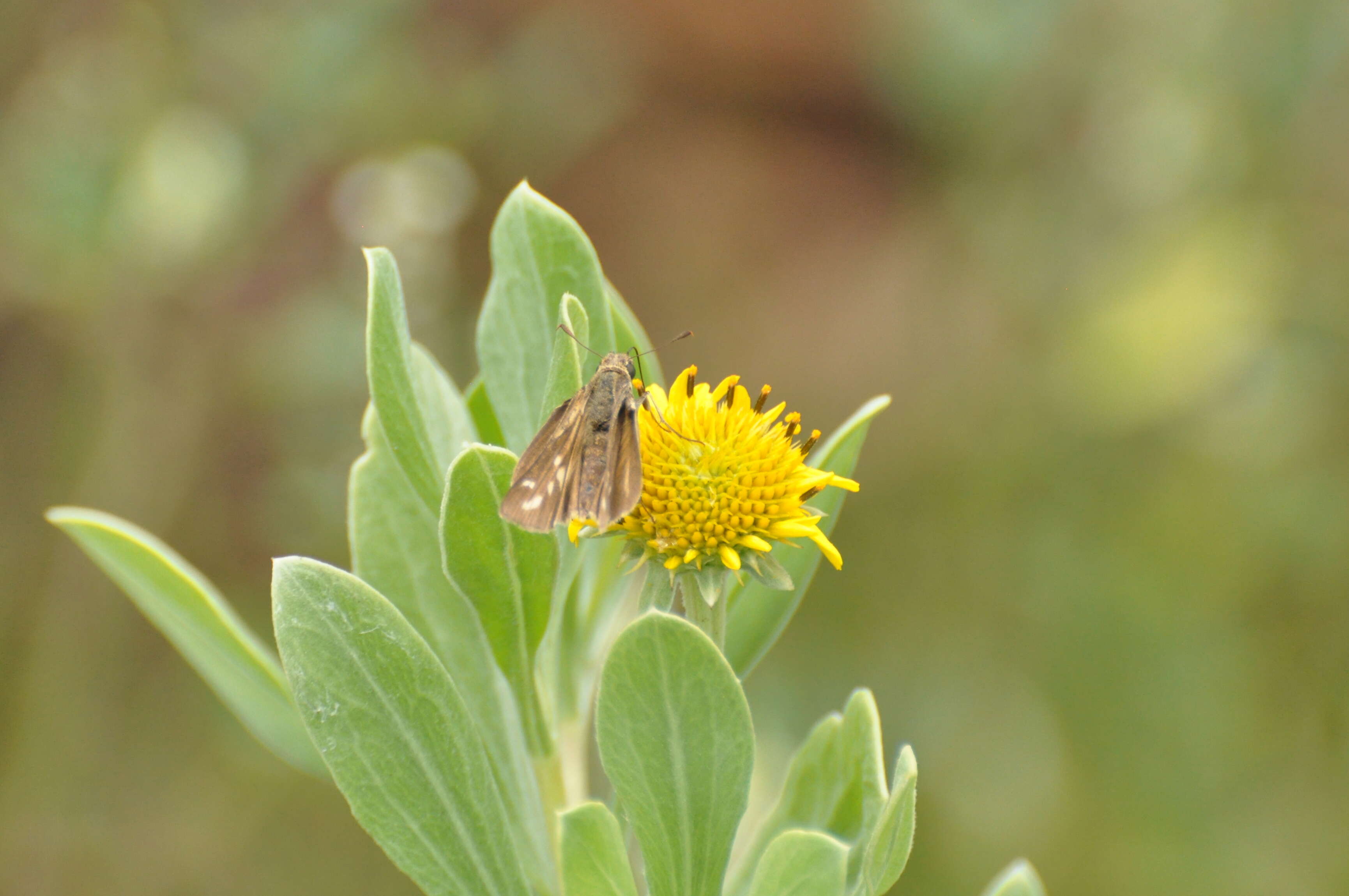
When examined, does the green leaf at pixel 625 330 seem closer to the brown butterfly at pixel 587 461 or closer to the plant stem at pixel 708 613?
the brown butterfly at pixel 587 461

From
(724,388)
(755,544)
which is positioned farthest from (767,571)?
(724,388)

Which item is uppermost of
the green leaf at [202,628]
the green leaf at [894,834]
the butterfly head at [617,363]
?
the butterfly head at [617,363]

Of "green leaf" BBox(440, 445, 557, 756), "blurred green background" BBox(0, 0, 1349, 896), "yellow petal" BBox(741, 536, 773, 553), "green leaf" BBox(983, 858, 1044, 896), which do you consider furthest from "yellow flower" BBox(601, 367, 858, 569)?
"blurred green background" BBox(0, 0, 1349, 896)

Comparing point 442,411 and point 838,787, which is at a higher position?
point 442,411

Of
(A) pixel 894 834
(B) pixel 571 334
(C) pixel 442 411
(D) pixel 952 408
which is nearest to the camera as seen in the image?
(A) pixel 894 834

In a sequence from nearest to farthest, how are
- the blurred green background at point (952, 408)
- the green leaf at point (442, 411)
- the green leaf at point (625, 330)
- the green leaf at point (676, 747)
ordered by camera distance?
the green leaf at point (676, 747)
the green leaf at point (442, 411)
the green leaf at point (625, 330)
the blurred green background at point (952, 408)

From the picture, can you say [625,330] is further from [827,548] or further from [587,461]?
[827,548]

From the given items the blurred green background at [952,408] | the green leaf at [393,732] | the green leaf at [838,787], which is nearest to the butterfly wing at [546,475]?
the green leaf at [393,732]
